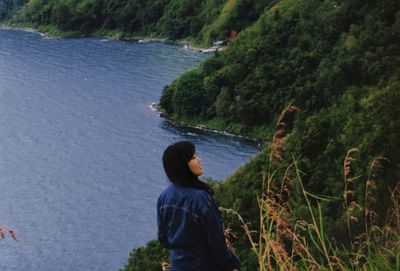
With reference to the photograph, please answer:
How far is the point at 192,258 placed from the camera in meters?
5.21

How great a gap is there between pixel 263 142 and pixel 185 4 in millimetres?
69315

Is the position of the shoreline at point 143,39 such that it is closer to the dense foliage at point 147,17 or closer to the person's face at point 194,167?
the dense foliage at point 147,17

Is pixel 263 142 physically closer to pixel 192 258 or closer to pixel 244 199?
pixel 244 199

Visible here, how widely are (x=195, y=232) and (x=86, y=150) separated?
275ft

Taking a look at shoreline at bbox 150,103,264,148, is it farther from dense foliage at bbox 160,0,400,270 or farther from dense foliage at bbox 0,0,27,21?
dense foliage at bbox 0,0,27,21

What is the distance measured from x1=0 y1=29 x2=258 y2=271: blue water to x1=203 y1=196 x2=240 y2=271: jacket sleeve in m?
53.3

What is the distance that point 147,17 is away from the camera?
14538cm

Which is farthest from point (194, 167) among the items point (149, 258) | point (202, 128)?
point (202, 128)

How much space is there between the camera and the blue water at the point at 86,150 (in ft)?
207

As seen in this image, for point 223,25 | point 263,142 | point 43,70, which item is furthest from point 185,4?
point 263,142

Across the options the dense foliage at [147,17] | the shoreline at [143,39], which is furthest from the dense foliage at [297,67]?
the dense foliage at [147,17]

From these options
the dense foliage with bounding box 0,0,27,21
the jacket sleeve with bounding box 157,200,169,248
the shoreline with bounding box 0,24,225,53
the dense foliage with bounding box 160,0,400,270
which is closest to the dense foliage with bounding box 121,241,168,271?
the dense foliage with bounding box 160,0,400,270

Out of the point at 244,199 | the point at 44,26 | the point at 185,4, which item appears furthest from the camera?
the point at 44,26

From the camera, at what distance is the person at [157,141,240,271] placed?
201 inches
